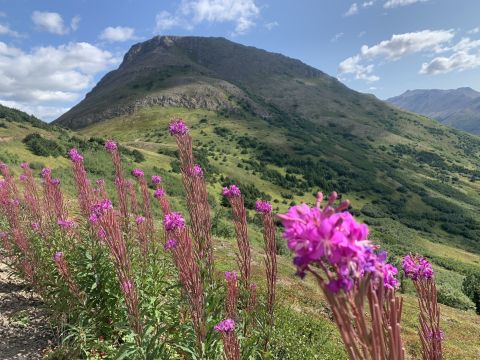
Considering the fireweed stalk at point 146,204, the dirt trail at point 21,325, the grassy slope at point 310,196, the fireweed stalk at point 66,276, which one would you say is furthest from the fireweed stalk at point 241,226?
the grassy slope at point 310,196

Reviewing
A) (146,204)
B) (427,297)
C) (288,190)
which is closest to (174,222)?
(427,297)

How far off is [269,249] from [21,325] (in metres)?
7.45

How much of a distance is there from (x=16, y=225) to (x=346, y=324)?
429 inches

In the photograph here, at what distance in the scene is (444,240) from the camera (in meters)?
112

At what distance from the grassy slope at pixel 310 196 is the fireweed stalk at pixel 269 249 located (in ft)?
34.5

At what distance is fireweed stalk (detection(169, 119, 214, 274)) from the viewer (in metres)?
→ 6.06

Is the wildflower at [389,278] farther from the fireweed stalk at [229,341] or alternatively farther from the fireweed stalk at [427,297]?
the fireweed stalk at [229,341]

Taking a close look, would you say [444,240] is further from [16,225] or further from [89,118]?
[89,118]

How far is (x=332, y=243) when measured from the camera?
1.75 meters

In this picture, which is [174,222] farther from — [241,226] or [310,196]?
[310,196]

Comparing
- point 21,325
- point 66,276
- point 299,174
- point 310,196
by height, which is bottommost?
point 310,196

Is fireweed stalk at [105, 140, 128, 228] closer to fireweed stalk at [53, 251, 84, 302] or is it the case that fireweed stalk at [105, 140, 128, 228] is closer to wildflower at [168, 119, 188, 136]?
fireweed stalk at [53, 251, 84, 302]

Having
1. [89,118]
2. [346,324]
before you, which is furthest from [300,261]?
[89,118]

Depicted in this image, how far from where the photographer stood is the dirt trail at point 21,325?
346 inches
